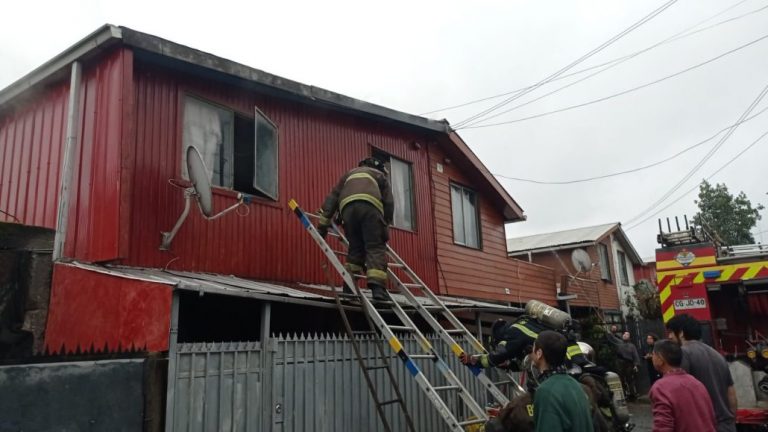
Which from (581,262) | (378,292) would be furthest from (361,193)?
(581,262)

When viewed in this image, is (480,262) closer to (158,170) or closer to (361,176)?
(361,176)

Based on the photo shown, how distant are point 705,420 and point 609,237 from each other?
66.3 feet

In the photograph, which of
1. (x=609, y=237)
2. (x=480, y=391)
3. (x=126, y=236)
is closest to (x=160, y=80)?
(x=126, y=236)

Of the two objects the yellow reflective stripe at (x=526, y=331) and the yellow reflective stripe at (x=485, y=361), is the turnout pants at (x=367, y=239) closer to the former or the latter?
the yellow reflective stripe at (x=485, y=361)

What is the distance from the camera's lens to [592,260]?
20.5 m

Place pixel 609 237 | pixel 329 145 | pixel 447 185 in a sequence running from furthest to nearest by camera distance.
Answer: pixel 609 237 < pixel 447 185 < pixel 329 145

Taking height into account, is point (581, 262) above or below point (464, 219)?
below

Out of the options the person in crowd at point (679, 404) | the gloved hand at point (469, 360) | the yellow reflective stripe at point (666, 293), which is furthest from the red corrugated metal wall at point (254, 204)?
the person in crowd at point (679, 404)

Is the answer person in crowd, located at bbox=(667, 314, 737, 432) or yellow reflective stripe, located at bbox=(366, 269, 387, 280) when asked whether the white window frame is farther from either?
person in crowd, located at bbox=(667, 314, 737, 432)

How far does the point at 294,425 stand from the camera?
528cm

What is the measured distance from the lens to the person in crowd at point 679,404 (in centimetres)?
360

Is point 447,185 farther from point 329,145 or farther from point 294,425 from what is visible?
point 294,425

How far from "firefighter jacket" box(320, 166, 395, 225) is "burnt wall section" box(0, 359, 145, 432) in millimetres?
2795

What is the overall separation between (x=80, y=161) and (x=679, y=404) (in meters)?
6.22
